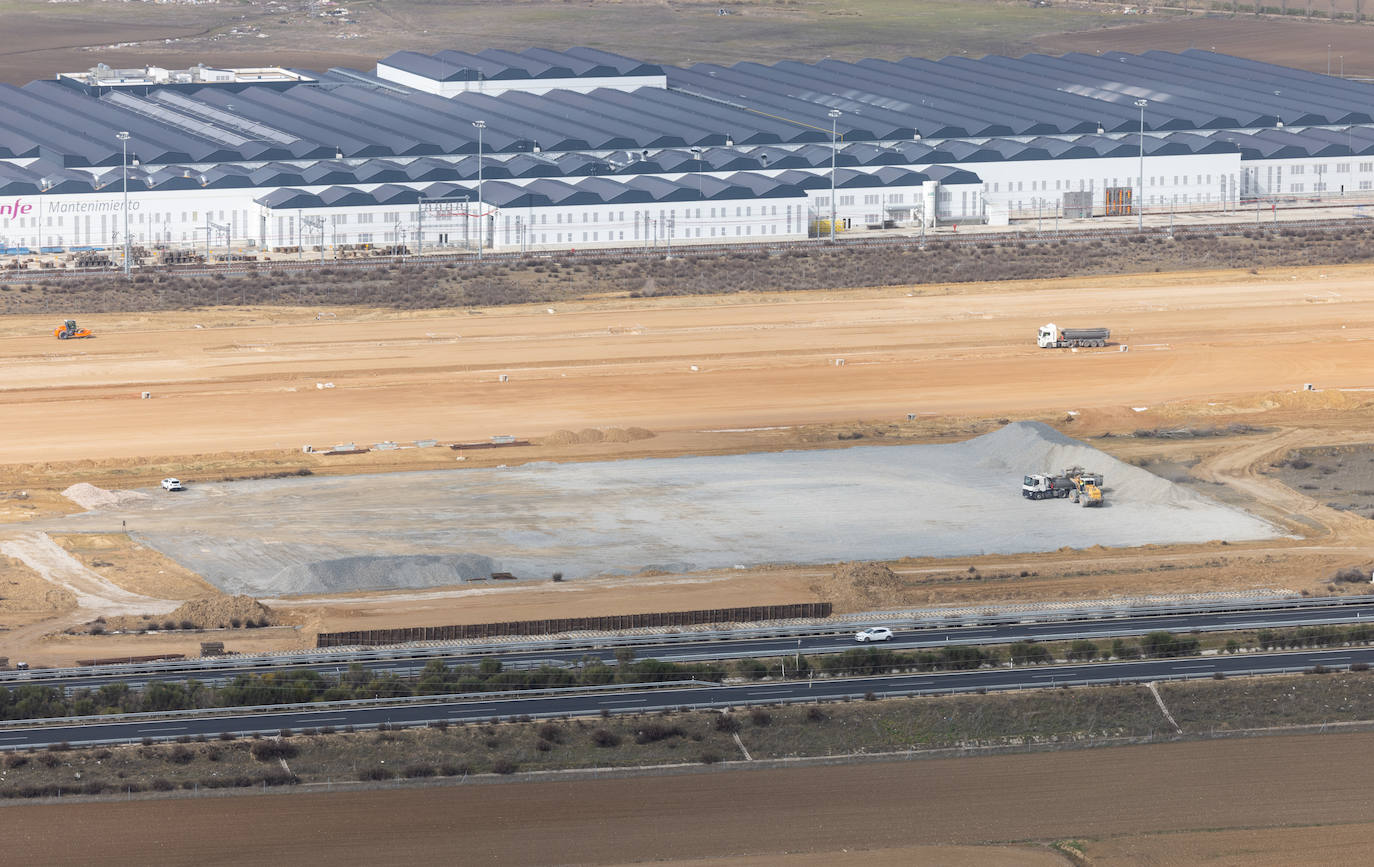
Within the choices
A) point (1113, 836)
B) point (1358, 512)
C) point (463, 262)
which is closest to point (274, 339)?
point (463, 262)

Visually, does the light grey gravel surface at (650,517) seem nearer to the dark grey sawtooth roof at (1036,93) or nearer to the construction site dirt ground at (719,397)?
the construction site dirt ground at (719,397)

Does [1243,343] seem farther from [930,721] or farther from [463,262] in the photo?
[930,721]

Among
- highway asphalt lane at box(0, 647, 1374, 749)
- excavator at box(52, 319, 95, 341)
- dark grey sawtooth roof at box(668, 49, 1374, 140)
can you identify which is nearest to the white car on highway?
highway asphalt lane at box(0, 647, 1374, 749)

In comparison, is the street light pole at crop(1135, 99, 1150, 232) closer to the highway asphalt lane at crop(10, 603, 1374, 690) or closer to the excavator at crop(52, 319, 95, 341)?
the excavator at crop(52, 319, 95, 341)

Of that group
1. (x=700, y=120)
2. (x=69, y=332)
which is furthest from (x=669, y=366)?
(x=700, y=120)

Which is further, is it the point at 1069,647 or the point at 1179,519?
the point at 1179,519

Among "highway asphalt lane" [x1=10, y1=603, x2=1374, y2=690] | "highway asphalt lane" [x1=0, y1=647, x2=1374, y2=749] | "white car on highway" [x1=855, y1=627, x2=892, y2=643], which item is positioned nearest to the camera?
"highway asphalt lane" [x1=0, y1=647, x2=1374, y2=749]
